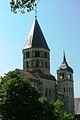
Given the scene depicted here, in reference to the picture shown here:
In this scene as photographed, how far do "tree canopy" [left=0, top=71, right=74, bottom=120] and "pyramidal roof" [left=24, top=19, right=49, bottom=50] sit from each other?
173 ft

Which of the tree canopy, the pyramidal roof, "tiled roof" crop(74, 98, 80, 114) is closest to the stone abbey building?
the pyramidal roof

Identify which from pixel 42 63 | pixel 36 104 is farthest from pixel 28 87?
pixel 42 63

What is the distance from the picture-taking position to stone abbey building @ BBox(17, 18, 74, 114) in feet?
306

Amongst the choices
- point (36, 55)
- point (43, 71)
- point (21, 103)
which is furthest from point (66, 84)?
point (21, 103)

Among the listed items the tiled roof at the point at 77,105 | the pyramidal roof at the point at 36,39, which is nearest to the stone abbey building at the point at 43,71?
the pyramidal roof at the point at 36,39

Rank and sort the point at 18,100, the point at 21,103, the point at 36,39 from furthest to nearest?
the point at 36,39 → the point at 18,100 → the point at 21,103

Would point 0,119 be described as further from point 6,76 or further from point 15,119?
point 6,76

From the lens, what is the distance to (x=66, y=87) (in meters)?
101

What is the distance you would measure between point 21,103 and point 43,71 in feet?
177

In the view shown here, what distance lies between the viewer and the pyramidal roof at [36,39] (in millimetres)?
95562

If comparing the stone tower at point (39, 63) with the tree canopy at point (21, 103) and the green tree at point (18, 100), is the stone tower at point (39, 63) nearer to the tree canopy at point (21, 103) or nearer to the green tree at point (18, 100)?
the tree canopy at point (21, 103)

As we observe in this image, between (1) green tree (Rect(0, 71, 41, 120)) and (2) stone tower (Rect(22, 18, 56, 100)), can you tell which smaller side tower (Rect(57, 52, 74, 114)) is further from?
(1) green tree (Rect(0, 71, 41, 120))

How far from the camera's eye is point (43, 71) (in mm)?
93938

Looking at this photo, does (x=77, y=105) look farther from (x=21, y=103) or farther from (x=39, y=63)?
(x=21, y=103)
